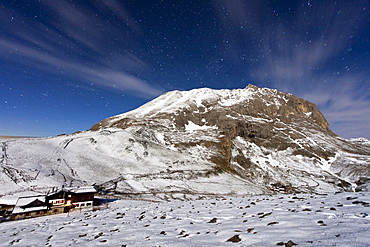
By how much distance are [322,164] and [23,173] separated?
161851mm

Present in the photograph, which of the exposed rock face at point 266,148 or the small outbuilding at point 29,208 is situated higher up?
the exposed rock face at point 266,148

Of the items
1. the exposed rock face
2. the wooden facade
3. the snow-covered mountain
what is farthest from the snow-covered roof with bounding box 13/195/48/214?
the exposed rock face

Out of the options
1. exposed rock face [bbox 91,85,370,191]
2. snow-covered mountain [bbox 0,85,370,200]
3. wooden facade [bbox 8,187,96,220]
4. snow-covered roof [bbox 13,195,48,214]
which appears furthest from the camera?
exposed rock face [bbox 91,85,370,191]

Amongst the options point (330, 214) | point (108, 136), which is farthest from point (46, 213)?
point (108, 136)

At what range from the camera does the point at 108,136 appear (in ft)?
→ 301

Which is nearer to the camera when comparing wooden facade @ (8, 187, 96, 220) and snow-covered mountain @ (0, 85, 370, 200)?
wooden facade @ (8, 187, 96, 220)

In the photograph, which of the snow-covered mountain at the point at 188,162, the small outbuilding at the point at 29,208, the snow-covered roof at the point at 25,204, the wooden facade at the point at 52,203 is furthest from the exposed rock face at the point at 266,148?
the snow-covered roof at the point at 25,204

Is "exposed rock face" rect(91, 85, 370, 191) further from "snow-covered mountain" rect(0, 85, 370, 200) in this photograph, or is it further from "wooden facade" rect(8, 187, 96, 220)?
"wooden facade" rect(8, 187, 96, 220)

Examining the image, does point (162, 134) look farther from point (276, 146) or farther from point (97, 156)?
point (276, 146)

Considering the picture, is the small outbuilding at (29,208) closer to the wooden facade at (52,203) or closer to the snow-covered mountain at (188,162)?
the wooden facade at (52,203)

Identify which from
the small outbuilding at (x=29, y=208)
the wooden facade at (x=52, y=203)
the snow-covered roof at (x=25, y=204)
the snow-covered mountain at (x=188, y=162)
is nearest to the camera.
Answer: the small outbuilding at (x=29, y=208)

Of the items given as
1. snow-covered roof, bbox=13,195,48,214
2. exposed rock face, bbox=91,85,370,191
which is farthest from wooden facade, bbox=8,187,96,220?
exposed rock face, bbox=91,85,370,191

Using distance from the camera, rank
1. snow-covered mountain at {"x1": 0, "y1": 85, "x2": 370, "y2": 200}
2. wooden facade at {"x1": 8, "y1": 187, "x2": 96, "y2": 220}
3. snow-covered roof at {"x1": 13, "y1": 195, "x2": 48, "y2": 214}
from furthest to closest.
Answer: snow-covered mountain at {"x1": 0, "y1": 85, "x2": 370, "y2": 200} < wooden facade at {"x1": 8, "y1": 187, "x2": 96, "y2": 220} < snow-covered roof at {"x1": 13, "y1": 195, "x2": 48, "y2": 214}

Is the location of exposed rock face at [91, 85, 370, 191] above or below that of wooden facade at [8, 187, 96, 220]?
above
